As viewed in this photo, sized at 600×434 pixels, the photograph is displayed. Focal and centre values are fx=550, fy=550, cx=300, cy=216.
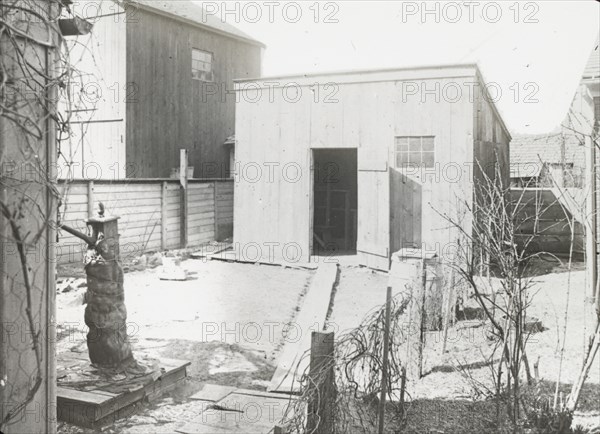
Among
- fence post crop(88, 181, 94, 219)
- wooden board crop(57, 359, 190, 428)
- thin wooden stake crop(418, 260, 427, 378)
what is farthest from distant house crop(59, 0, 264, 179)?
wooden board crop(57, 359, 190, 428)

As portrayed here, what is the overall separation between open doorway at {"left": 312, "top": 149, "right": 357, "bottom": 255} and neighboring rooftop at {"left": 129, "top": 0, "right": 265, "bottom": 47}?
6.87 metres

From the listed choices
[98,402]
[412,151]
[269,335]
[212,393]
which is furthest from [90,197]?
[98,402]

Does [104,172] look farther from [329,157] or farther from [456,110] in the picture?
[456,110]

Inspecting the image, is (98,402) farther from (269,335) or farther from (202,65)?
(202,65)

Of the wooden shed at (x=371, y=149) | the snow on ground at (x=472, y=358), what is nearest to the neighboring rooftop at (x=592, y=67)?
the wooden shed at (x=371, y=149)

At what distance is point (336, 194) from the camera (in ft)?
54.9

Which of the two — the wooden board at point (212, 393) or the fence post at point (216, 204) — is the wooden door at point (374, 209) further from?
the wooden board at point (212, 393)

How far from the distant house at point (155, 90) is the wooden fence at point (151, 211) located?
2.60 meters

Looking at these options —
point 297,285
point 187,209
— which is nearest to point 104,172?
point 187,209

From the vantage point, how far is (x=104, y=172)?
17.6 metres

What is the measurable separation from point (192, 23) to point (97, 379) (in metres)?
16.3

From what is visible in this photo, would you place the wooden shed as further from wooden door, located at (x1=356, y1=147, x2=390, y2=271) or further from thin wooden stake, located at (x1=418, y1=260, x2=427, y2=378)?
thin wooden stake, located at (x1=418, y1=260, x2=427, y2=378)

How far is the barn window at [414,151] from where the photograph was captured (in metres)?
11.6

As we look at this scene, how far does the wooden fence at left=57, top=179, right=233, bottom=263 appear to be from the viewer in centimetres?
1209
